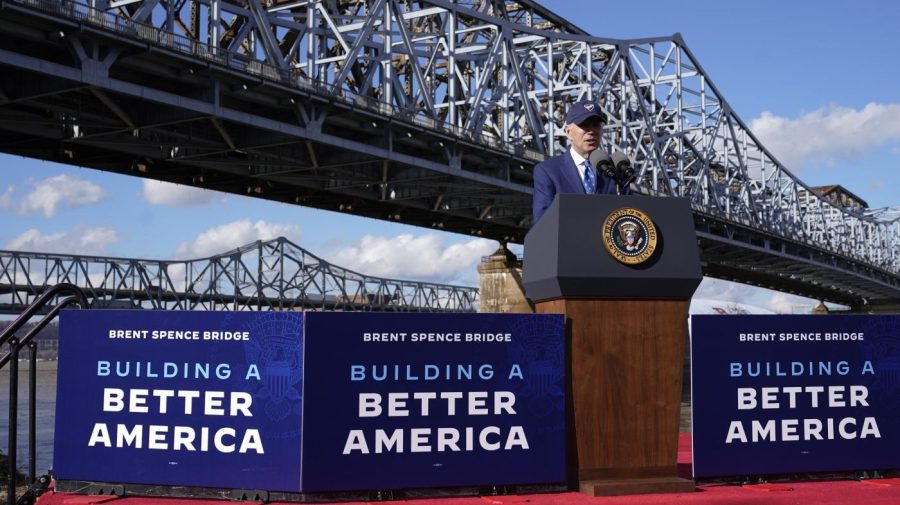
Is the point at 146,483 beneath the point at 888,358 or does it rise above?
beneath

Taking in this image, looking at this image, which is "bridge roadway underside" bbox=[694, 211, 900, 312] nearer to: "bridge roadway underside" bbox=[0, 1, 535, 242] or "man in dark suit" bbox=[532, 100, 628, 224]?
"bridge roadway underside" bbox=[0, 1, 535, 242]

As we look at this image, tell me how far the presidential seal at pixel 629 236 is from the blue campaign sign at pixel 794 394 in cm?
79

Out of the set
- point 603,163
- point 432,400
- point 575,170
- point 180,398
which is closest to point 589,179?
point 575,170

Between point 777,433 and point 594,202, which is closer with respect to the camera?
point 594,202

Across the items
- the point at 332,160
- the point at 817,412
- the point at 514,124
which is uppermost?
the point at 514,124

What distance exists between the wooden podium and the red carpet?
181 millimetres

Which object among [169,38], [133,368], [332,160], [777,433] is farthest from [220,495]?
[332,160]

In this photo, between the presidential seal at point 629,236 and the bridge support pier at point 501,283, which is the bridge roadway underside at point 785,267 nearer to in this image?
the bridge support pier at point 501,283

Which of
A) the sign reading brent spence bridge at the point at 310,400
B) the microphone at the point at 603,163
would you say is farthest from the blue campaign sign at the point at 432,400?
the microphone at the point at 603,163

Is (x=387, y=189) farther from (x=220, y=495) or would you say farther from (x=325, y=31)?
(x=220, y=495)

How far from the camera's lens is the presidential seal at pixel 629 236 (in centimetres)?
721

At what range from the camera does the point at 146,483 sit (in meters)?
7.19

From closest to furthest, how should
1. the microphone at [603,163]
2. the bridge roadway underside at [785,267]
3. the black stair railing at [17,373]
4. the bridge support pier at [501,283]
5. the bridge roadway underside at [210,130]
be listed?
the microphone at [603,163] < the black stair railing at [17,373] < the bridge roadway underside at [210,130] < the bridge support pier at [501,283] < the bridge roadway underside at [785,267]

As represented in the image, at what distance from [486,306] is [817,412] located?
51694 millimetres
